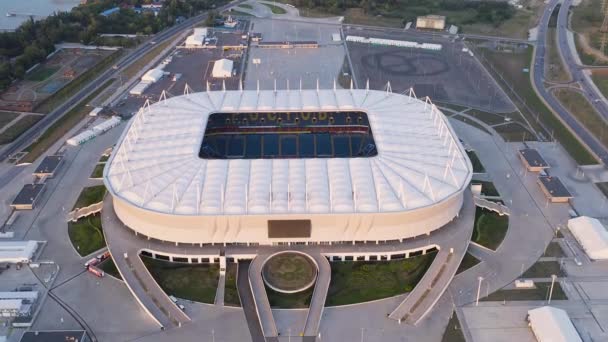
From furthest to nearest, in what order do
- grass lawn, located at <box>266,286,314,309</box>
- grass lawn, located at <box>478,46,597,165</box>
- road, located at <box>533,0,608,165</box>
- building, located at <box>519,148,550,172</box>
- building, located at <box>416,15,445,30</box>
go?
building, located at <box>416,15,445,30</box> < road, located at <box>533,0,608,165</box> < grass lawn, located at <box>478,46,597,165</box> < building, located at <box>519,148,550,172</box> < grass lawn, located at <box>266,286,314,309</box>

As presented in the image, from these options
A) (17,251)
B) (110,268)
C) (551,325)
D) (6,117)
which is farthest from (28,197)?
(551,325)

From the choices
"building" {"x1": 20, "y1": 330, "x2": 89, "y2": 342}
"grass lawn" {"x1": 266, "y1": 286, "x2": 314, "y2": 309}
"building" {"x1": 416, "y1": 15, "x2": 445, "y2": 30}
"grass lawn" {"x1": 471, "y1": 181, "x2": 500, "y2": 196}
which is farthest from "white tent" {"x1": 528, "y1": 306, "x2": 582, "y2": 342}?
"building" {"x1": 416, "y1": 15, "x2": 445, "y2": 30}

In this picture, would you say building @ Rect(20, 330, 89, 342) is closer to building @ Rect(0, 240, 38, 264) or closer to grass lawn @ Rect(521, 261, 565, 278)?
building @ Rect(0, 240, 38, 264)

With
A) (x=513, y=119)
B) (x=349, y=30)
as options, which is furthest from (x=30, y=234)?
(x=349, y=30)

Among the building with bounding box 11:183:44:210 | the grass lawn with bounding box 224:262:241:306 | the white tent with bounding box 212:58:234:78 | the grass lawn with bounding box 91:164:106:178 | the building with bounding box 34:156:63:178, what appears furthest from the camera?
the white tent with bounding box 212:58:234:78

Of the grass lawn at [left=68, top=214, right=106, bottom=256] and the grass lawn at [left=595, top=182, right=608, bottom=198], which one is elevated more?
the grass lawn at [left=595, top=182, right=608, bottom=198]

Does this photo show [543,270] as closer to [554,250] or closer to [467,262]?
[554,250]

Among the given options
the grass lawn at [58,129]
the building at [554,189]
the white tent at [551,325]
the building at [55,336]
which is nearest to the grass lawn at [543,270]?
the white tent at [551,325]
